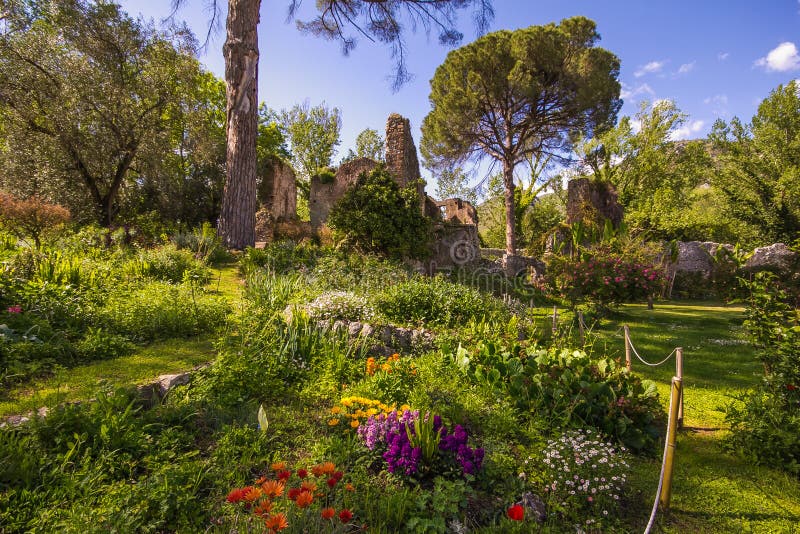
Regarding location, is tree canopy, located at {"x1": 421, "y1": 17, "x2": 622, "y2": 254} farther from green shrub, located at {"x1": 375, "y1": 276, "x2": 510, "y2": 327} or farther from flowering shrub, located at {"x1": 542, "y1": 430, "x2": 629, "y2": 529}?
flowering shrub, located at {"x1": 542, "y1": 430, "x2": 629, "y2": 529}

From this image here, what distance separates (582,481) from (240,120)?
11046mm

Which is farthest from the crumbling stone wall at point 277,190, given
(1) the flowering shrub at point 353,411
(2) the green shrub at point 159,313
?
(1) the flowering shrub at point 353,411

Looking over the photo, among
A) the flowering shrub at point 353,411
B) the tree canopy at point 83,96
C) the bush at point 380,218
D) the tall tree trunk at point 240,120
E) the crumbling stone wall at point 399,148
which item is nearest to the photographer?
the flowering shrub at point 353,411

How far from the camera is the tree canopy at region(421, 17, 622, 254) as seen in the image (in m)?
15.8

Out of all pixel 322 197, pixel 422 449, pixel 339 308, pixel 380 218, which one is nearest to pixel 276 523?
pixel 422 449

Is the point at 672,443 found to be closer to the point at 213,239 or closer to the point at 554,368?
the point at 554,368

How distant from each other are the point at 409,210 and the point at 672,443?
8.07m

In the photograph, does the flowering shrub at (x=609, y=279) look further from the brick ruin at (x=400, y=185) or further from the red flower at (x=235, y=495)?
the red flower at (x=235, y=495)

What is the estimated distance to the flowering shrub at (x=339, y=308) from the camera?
5.05 meters

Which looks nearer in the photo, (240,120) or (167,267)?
(167,267)

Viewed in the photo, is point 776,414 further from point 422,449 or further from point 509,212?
Result: point 509,212

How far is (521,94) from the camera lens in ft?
53.7

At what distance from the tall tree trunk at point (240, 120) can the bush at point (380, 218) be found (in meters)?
2.62

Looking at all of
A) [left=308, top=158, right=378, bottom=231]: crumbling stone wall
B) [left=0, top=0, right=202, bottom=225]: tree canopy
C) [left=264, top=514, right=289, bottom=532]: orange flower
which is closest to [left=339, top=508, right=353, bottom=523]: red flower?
[left=264, top=514, right=289, bottom=532]: orange flower
